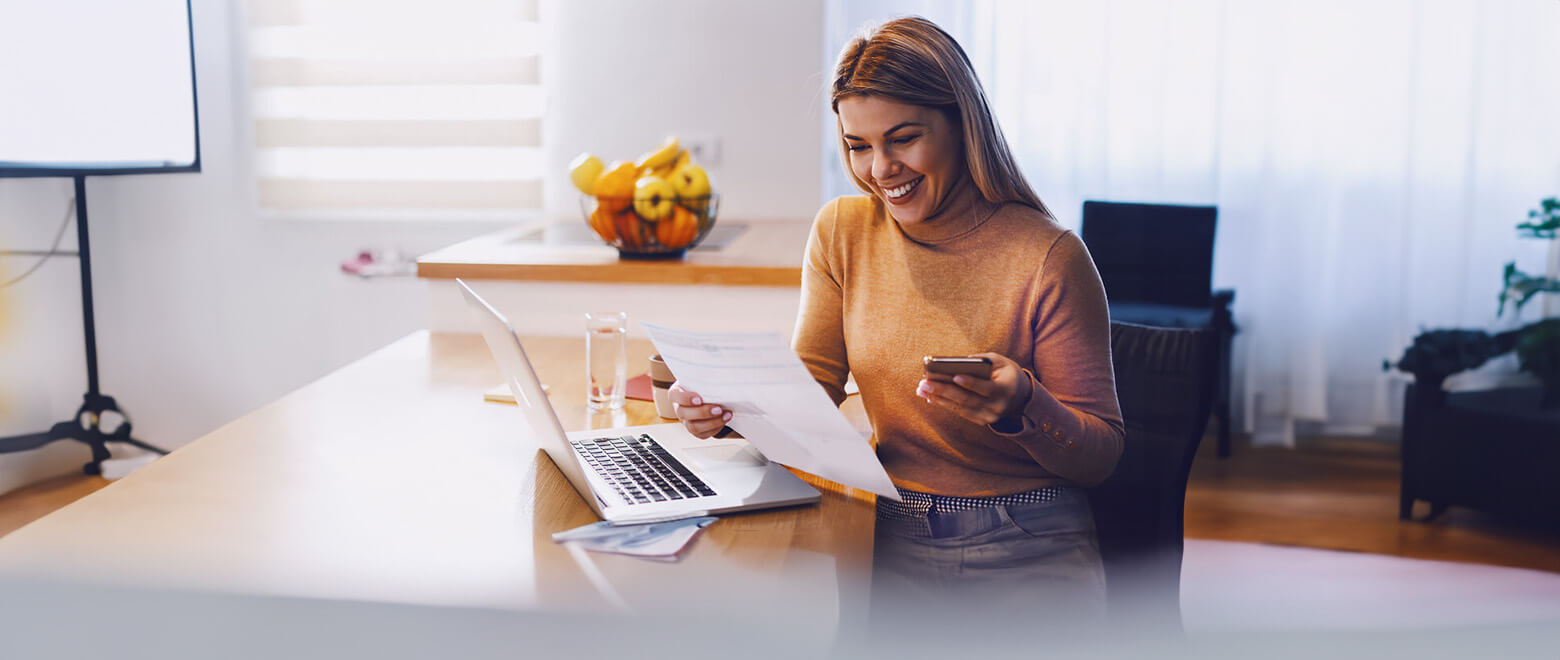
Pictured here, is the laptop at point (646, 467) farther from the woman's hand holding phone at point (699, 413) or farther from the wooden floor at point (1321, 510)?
the wooden floor at point (1321, 510)

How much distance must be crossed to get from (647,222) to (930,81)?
0.96m

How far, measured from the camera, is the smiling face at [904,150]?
3.84ft

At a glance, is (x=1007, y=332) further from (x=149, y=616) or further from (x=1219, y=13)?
(x=1219, y=13)

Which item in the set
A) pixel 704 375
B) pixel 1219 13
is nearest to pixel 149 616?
pixel 704 375

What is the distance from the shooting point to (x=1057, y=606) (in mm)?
1036

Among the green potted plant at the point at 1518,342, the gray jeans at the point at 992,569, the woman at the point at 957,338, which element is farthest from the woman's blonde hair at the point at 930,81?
the green potted plant at the point at 1518,342

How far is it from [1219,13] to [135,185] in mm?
3361

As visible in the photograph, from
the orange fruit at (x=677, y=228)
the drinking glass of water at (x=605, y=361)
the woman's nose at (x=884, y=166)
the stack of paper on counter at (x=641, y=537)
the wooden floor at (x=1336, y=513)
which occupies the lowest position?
the wooden floor at (x=1336, y=513)

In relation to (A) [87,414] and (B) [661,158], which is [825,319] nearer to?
(B) [661,158]

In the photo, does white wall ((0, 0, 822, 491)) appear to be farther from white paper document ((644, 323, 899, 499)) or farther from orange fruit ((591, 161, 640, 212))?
white paper document ((644, 323, 899, 499))

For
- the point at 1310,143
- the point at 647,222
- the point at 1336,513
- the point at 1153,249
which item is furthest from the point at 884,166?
the point at 1310,143

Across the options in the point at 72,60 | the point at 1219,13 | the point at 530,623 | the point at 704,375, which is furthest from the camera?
the point at 1219,13

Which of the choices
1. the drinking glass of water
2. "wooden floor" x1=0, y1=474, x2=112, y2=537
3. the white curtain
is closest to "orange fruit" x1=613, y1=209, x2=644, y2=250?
the drinking glass of water

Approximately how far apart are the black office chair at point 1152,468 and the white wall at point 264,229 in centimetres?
193
